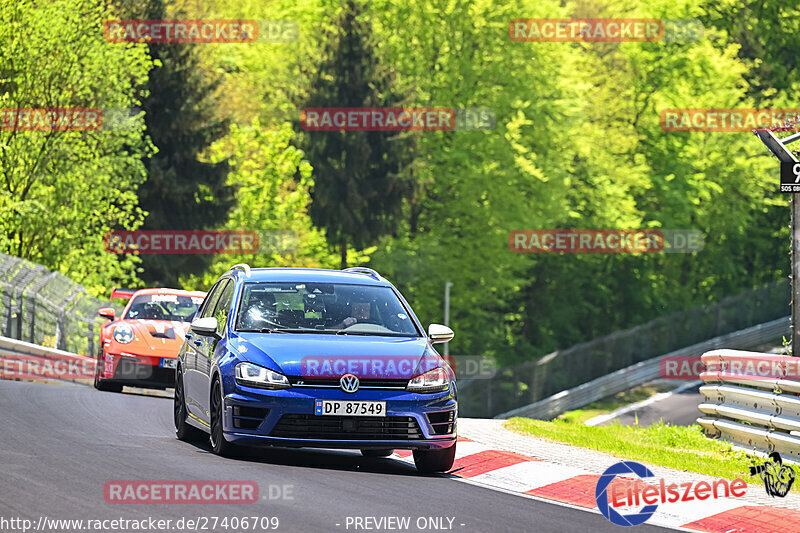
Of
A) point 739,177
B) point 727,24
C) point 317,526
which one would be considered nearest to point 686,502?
point 317,526

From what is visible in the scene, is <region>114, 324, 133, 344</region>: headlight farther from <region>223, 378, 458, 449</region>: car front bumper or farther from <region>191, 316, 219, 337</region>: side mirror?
<region>223, 378, 458, 449</region>: car front bumper

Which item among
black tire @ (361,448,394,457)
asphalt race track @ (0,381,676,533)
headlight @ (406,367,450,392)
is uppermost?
headlight @ (406,367,450,392)

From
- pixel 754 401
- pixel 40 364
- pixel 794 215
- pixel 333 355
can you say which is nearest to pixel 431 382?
pixel 333 355

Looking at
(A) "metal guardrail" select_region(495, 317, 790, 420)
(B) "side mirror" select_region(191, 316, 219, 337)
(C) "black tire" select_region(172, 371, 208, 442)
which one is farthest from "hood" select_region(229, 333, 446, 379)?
(A) "metal guardrail" select_region(495, 317, 790, 420)

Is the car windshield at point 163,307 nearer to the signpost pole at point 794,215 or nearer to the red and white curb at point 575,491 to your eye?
the red and white curb at point 575,491

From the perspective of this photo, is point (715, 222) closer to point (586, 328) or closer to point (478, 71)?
point (586, 328)

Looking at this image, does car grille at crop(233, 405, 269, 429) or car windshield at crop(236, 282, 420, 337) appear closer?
car grille at crop(233, 405, 269, 429)

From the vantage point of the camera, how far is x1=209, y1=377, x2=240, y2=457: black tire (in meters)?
11.5

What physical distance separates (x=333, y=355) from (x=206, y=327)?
149 centimetres

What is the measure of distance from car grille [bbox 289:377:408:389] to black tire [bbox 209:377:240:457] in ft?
2.70

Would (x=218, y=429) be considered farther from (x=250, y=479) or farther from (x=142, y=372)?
(x=142, y=372)

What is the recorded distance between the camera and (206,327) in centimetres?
1211

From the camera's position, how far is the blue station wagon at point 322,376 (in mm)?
11055

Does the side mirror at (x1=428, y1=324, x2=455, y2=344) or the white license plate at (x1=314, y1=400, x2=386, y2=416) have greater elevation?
the side mirror at (x1=428, y1=324, x2=455, y2=344)
